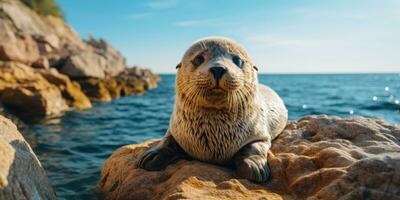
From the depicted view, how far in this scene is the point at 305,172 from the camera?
10.8 ft

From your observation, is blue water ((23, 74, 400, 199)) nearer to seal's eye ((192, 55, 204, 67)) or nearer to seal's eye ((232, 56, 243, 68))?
seal's eye ((192, 55, 204, 67))

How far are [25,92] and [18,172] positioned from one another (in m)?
9.48

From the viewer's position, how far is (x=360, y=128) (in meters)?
4.11

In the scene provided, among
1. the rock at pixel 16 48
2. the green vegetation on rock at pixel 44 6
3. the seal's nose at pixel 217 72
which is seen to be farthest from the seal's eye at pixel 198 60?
the green vegetation on rock at pixel 44 6

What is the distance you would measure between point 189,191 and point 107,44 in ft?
139

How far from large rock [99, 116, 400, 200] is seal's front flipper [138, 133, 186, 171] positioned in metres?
0.09

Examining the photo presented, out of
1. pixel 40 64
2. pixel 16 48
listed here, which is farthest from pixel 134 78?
pixel 16 48

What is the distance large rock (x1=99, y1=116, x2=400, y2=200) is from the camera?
2795 mm

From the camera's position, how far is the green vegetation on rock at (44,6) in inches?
1303

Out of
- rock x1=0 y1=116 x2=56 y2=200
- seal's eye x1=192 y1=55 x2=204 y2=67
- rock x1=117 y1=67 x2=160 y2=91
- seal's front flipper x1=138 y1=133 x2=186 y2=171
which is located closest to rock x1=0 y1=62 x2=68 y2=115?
rock x1=0 y1=116 x2=56 y2=200

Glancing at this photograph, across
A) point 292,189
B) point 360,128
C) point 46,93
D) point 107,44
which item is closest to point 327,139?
point 360,128

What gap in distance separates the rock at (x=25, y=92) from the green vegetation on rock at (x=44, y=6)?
23.1m

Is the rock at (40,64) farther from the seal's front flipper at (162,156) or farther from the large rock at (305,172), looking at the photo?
the seal's front flipper at (162,156)

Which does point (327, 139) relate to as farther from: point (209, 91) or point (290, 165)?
point (209, 91)
